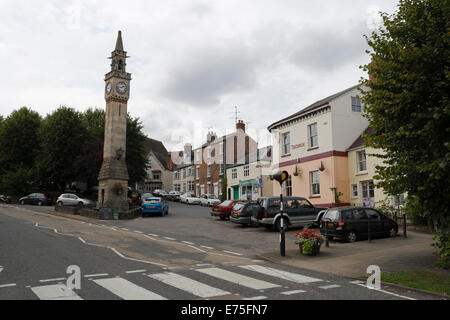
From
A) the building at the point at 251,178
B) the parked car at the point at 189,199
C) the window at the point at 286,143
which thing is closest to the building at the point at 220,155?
the building at the point at 251,178

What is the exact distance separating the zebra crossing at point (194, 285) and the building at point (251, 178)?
29791mm

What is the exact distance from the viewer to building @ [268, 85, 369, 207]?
25688mm

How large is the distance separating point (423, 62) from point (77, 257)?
10.8m

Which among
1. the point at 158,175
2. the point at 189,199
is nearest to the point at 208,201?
the point at 189,199

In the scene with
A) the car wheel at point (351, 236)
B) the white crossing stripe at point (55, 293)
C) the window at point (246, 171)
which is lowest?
the white crossing stripe at point (55, 293)

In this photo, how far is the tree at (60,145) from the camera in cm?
4466

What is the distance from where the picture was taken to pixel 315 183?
1073 inches

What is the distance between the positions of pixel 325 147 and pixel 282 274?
18603mm

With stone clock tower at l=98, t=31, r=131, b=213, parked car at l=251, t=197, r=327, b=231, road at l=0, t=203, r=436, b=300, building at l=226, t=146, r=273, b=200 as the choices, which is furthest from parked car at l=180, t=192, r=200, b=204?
road at l=0, t=203, r=436, b=300

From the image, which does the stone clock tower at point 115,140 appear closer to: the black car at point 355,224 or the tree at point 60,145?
the tree at point 60,145

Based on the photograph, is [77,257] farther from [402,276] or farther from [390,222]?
[390,222]

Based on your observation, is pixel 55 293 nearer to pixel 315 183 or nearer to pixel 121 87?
pixel 315 183

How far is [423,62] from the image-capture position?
27.2ft
